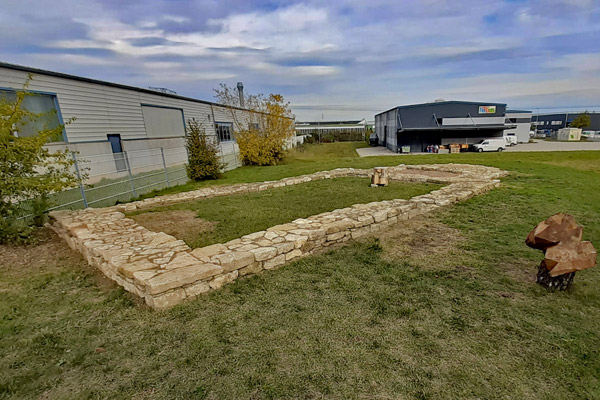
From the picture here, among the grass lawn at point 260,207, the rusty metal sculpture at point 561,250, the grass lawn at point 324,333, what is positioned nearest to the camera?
the grass lawn at point 324,333

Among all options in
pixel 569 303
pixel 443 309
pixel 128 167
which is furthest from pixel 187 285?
pixel 128 167

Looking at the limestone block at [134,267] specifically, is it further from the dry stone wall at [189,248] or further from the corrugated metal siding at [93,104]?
the corrugated metal siding at [93,104]

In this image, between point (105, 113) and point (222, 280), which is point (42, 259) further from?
point (105, 113)

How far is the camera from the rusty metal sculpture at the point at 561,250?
2.97 m

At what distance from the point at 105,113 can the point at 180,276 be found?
12.6 metres

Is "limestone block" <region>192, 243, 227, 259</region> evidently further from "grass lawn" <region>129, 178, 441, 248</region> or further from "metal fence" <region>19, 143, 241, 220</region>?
"metal fence" <region>19, 143, 241, 220</region>

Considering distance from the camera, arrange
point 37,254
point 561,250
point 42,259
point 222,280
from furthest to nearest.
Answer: point 37,254
point 42,259
point 222,280
point 561,250

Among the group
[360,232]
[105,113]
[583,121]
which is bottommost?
[360,232]

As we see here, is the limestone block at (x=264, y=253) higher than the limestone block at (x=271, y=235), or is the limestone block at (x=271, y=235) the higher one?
Answer: the limestone block at (x=271, y=235)

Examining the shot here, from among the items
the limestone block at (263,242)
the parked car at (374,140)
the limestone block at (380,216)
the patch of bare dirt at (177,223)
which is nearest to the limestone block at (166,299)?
the limestone block at (263,242)

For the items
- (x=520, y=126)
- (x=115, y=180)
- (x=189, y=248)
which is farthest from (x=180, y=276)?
(x=520, y=126)

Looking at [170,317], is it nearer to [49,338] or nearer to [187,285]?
[187,285]

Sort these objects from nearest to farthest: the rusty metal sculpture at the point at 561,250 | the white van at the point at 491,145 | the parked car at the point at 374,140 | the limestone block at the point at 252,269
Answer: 1. the rusty metal sculpture at the point at 561,250
2. the limestone block at the point at 252,269
3. the white van at the point at 491,145
4. the parked car at the point at 374,140

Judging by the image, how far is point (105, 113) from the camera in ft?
40.4
